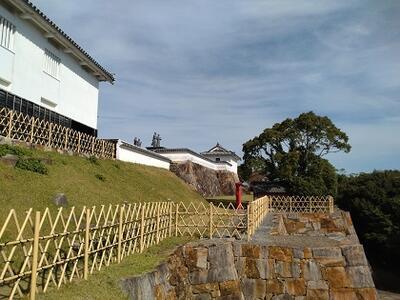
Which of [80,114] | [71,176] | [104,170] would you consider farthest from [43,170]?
[80,114]

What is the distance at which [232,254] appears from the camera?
1456cm

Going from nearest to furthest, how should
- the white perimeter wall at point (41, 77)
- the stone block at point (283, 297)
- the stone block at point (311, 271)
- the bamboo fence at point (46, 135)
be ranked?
1. the stone block at point (311, 271)
2. the stone block at point (283, 297)
3. the bamboo fence at point (46, 135)
4. the white perimeter wall at point (41, 77)

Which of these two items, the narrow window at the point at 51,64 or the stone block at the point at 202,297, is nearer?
the stone block at the point at 202,297

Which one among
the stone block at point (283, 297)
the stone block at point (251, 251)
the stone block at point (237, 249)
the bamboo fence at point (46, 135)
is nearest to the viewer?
the stone block at point (283, 297)

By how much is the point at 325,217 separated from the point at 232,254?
16.4m

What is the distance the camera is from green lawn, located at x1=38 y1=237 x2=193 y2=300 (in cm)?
801

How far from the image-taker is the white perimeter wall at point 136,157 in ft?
97.5

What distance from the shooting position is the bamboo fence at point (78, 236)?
7.51 metres

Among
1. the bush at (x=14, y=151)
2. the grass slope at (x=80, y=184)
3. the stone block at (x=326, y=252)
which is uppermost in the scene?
the bush at (x=14, y=151)

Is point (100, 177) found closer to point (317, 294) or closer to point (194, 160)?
point (317, 294)

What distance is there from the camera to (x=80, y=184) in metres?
18.7

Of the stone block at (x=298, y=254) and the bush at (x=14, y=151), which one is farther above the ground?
the bush at (x=14, y=151)

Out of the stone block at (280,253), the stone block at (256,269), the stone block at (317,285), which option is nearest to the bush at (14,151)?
the stone block at (256,269)

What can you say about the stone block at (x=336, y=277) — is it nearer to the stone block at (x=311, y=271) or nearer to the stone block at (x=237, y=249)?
the stone block at (x=311, y=271)
